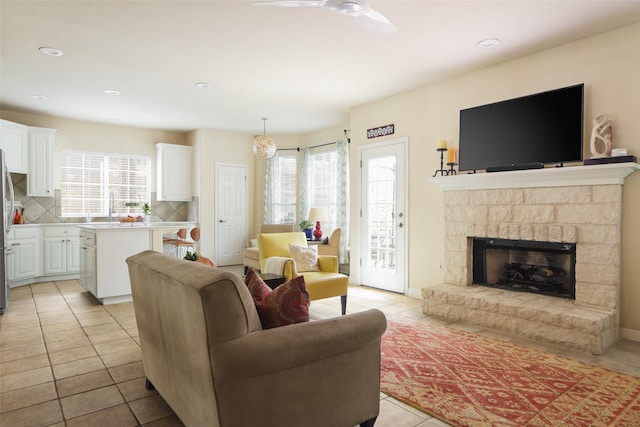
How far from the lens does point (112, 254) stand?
15.8ft

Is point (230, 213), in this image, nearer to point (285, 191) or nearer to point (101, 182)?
point (285, 191)

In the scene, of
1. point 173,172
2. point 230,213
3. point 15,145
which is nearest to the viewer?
point 15,145

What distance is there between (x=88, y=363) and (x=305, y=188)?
5367 mm

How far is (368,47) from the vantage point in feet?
12.6

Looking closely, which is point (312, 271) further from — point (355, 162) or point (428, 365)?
point (355, 162)

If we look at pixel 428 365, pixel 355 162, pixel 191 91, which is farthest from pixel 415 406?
pixel 191 91

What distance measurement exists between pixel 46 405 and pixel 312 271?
8.59ft

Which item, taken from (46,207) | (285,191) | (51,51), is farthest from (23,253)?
(285,191)

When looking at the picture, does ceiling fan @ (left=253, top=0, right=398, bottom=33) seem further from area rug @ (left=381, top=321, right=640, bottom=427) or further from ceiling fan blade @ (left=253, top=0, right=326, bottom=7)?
area rug @ (left=381, top=321, right=640, bottom=427)

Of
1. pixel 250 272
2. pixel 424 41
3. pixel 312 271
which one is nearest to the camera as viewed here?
pixel 250 272

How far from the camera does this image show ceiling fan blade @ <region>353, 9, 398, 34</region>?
2.71 m

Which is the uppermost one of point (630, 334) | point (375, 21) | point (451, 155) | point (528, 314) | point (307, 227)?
point (375, 21)

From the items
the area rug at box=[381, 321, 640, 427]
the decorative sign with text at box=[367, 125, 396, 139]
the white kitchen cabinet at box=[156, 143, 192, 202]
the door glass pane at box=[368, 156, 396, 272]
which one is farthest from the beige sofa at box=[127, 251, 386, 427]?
the white kitchen cabinet at box=[156, 143, 192, 202]

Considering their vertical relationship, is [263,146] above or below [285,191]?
above
